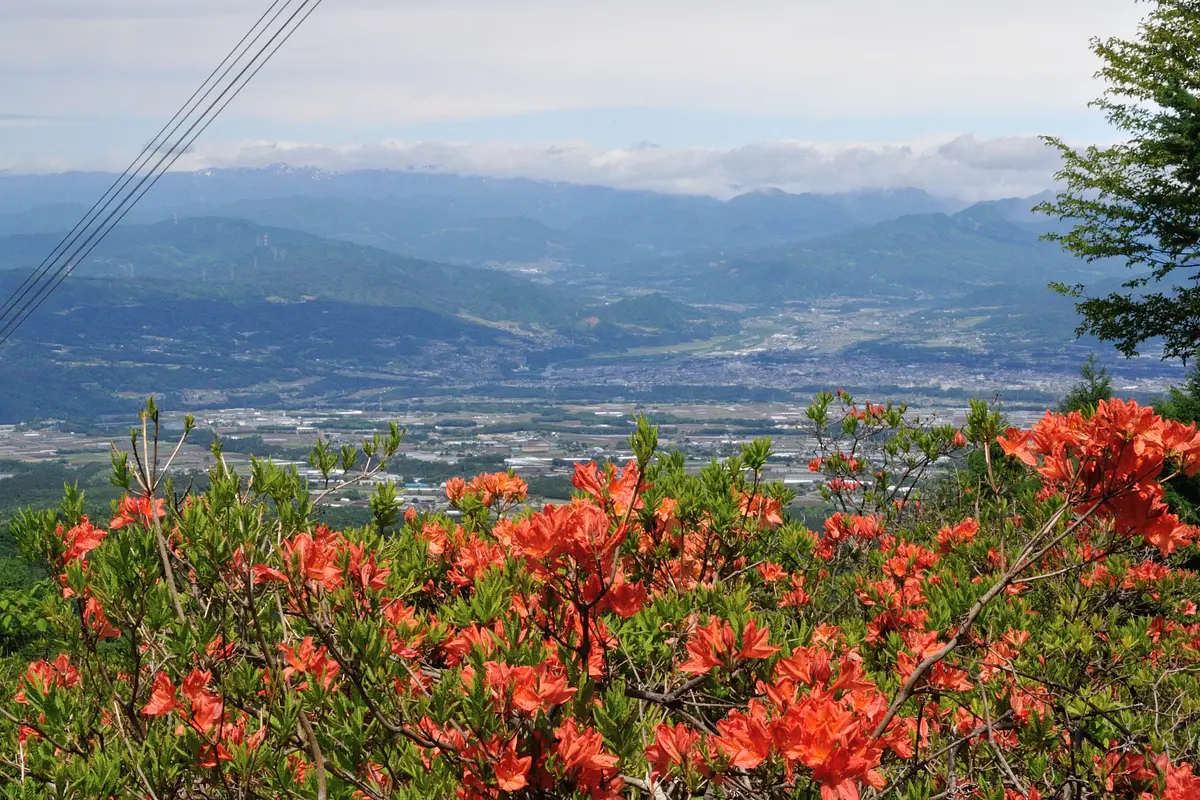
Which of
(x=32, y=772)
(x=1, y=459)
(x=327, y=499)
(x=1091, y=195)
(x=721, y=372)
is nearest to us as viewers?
(x=32, y=772)

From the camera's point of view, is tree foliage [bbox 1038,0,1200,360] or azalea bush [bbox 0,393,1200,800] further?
tree foliage [bbox 1038,0,1200,360]

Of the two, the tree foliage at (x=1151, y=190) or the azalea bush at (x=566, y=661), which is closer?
the azalea bush at (x=566, y=661)

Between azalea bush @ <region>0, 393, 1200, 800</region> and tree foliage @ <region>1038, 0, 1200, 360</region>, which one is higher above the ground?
tree foliage @ <region>1038, 0, 1200, 360</region>

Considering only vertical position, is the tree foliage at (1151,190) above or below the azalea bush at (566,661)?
above

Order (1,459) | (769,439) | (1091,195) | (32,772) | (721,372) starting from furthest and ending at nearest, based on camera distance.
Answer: (721,372) → (1,459) → (1091,195) → (769,439) → (32,772)

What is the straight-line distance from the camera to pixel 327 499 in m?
2.61

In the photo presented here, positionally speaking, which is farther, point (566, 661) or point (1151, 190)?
point (1151, 190)

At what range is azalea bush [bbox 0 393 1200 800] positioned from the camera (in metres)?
1.46

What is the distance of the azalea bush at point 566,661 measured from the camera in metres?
1.46

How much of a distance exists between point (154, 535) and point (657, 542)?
3.68ft

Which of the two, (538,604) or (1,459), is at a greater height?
(538,604)

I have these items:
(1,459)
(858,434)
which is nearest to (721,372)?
(1,459)

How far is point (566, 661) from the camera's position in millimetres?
1622

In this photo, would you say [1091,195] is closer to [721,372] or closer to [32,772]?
[32,772]
